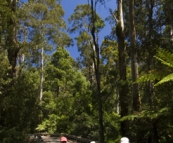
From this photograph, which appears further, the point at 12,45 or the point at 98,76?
the point at 12,45

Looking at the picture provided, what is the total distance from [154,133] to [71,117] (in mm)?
17550

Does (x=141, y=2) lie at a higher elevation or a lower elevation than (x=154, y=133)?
higher

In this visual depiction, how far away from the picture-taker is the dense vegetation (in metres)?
10.5

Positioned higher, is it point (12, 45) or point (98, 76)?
point (12, 45)

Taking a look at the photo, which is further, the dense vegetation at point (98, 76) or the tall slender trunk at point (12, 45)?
the tall slender trunk at point (12, 45)

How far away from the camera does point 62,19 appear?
3209 cm

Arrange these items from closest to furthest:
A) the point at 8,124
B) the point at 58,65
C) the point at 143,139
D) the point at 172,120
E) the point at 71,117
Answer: the point at 172,120 → the point at 143,139 → the point at 8,124 → the point at 71,117 → the point at 58,65

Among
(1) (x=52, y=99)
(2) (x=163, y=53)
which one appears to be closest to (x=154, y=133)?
(2) (x=163, y=53)

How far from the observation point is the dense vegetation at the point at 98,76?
1052cm

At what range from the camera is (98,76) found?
13242 millimetres

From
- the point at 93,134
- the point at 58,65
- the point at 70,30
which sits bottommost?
→ the point at 93,134

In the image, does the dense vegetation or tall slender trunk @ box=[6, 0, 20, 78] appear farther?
tall slender trunk @ box=[6, 0, 20, 78]

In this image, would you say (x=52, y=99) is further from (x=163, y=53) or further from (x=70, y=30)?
(x=163, y=53)

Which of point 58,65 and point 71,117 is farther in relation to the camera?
point 58,65
